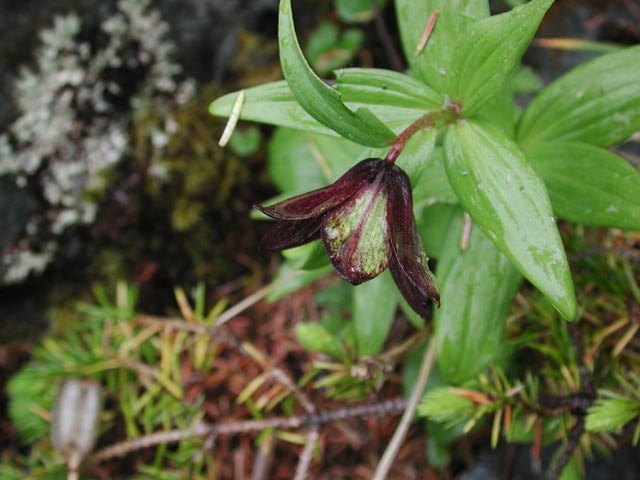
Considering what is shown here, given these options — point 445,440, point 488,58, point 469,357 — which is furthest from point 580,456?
point 488,58

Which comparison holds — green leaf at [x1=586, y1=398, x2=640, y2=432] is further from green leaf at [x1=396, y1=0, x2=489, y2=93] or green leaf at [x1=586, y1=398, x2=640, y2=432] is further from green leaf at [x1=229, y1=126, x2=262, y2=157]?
green leaf at [x1=229, y1=126, x2=262, y2=157]

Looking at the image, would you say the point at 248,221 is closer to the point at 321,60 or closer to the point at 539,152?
the point at 321,60

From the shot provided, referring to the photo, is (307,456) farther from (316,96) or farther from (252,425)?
(316,96)

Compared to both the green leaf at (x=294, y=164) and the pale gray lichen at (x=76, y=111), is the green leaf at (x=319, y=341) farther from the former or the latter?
the pale gray lichen at (x=76, y=111)

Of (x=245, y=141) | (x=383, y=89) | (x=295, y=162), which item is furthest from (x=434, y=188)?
(x=245, y=141)

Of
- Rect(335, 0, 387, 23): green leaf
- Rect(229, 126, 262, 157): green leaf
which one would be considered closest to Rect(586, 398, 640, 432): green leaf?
Rect(229, 126, 262, 157): green leaf

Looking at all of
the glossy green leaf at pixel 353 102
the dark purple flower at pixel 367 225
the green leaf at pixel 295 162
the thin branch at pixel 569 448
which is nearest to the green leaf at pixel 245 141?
the green leaf at pixel 295 162
